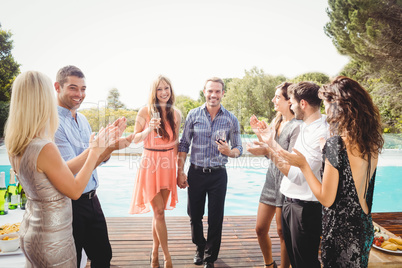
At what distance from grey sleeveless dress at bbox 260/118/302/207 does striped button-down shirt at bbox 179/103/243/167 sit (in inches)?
20.3

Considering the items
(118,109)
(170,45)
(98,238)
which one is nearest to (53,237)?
(98,238)

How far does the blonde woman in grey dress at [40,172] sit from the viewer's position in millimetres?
1238

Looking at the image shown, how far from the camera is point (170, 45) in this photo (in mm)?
27484

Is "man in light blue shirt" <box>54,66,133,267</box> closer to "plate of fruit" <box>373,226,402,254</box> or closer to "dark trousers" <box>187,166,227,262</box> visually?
"dark trousers" <box>187,166,227,262</box>

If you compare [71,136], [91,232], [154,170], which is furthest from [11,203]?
[154,170]

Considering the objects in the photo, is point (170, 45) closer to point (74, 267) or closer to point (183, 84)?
point (183, 84)

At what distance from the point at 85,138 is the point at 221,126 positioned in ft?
4.39

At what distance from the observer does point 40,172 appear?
4.14 feet

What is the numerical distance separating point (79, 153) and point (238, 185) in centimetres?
733

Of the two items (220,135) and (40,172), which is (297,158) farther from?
(40,172)

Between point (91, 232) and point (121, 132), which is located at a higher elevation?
point (121, 132)

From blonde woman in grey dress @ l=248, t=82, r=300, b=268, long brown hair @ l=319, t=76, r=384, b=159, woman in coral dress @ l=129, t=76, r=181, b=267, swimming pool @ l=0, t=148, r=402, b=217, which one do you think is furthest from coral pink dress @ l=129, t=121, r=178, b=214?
swimming pool @ l=0, t=148, r=402, b=217

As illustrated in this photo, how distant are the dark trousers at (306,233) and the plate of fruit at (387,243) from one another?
0.71 m

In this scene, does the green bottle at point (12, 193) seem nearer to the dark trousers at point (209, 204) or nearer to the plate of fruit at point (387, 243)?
the dark trousers at point (209, 204)
